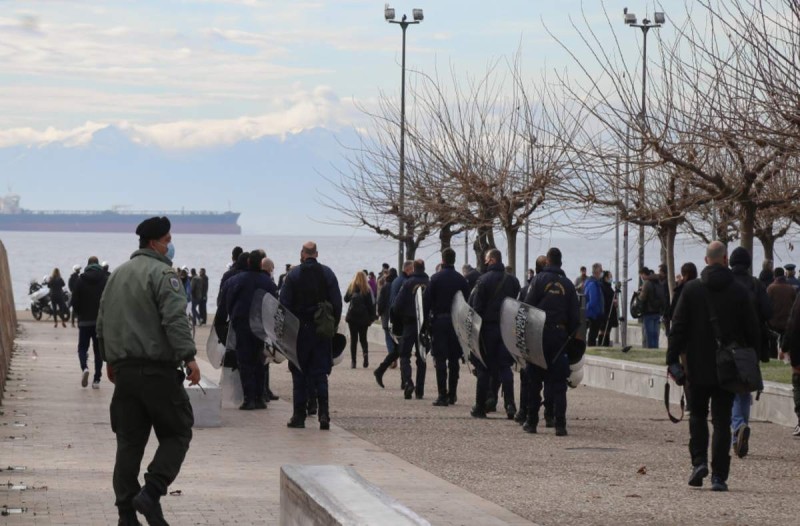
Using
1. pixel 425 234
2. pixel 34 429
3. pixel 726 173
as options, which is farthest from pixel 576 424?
pixel 425 234

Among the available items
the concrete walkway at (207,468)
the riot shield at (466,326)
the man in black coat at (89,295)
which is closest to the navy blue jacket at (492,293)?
the riot shield at (466,326)

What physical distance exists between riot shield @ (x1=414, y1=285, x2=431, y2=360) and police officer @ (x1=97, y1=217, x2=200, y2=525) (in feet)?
34.1

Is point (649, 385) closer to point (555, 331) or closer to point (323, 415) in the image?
point (555, 331)

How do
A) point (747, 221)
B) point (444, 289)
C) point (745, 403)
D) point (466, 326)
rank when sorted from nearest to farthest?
1. point (745, 403)
2. point (466, 326)
3. point (444, 289)
4. point (747, 221)

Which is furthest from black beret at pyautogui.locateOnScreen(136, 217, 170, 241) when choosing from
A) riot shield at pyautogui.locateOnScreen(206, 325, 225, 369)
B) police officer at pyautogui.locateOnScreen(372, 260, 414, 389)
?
police officer at pyautogui.locateOnScreen(372, 260, 414, 389)

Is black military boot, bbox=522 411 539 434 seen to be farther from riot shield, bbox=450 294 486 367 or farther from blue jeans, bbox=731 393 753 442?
blue jeans, bbox=731 393 753 442

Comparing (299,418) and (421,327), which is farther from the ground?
(421,327)

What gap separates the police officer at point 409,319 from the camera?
19703 millimetres

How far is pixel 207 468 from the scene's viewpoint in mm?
12180

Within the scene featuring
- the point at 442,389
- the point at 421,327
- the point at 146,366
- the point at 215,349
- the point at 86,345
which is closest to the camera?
the point at 146,366

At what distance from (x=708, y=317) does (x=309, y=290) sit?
5378 mm

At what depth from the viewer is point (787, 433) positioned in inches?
631

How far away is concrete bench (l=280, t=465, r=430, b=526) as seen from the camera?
6562 mm

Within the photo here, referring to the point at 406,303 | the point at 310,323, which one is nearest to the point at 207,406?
the point at 310,323
